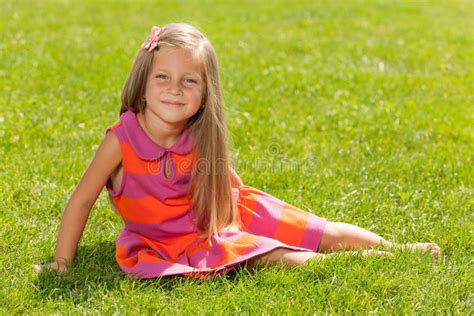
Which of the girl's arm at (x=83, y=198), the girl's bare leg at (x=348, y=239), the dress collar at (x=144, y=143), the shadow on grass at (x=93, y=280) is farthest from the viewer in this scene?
the girl's bare leg at (x=348, y=239)

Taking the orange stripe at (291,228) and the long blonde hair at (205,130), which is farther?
the orange stripe at (291,228)

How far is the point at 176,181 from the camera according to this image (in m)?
3.99

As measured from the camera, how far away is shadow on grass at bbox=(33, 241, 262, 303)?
351 cm

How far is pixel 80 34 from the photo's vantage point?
380 inches

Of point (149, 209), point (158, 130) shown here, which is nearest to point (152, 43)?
point (158, 130)

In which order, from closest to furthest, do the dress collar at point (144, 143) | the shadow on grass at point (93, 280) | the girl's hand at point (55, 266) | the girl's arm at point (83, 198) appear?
the shadow on grass at point (93, 280) < the girl's hand at point (55, 266) < the girl's arm at point (83, 198) < the dress collar at point (144, 143)

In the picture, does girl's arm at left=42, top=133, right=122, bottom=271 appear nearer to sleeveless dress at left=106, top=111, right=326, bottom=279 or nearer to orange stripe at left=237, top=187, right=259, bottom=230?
sleeveless dress at left=106, top=111, right=326, bottom=279

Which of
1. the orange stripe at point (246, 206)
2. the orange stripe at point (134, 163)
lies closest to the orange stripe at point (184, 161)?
the orange stripe at point (134, 163)

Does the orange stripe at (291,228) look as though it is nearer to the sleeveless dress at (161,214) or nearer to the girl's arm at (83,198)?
the sleeveless dress at (161,214)

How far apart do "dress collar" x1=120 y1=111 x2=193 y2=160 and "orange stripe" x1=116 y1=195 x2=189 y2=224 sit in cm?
23

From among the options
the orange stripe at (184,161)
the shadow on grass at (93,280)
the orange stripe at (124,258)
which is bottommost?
the shadow on grass at (93,280)

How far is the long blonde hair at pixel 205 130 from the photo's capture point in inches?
157

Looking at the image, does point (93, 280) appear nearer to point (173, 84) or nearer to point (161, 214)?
point (161, 214)

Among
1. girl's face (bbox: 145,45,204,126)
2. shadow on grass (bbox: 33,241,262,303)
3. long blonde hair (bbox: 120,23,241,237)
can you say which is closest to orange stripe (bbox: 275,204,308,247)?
long blonde hair (bbox: 120,23,241,237)
